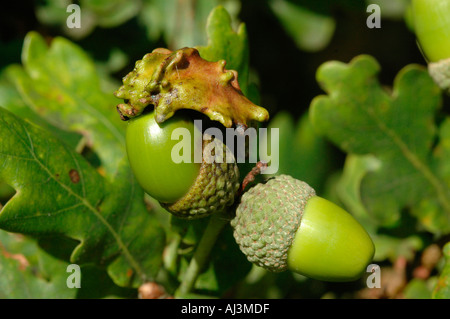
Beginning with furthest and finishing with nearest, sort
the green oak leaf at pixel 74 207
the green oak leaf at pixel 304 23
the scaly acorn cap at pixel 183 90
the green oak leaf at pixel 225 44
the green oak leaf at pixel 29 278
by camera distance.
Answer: the green oak leaf at pixel 304 23 < the green oak leaf at pixel 29 278 < the green oak leaf at pixel 225 44 < the green oak leaf at pixel 74 207 < the scaly acorn cap at pixel 183 90

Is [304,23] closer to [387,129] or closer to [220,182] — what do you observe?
[387,129]

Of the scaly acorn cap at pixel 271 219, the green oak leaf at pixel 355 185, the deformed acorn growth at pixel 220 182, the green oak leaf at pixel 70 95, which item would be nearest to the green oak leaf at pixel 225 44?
the deformed acorn growth at pixel 220 182

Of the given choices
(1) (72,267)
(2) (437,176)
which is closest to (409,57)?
(2) (437,176)

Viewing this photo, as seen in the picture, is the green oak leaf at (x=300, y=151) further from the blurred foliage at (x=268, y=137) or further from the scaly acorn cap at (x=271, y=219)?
the scaly acorn cap at (x=271, y=219)

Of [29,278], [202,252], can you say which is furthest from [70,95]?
[202,252]

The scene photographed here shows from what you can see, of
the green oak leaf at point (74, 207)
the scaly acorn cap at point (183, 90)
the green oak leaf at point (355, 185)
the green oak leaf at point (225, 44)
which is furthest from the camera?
the green oak leaf at point (355, 185)

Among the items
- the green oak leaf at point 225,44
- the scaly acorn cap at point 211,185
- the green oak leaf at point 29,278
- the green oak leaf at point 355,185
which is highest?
the green oak leaf at point 225,44

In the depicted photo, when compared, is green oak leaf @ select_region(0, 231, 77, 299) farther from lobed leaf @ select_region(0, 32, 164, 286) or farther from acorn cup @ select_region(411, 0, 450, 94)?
acorn cup @ select_region(411, 0, 450, 94)
